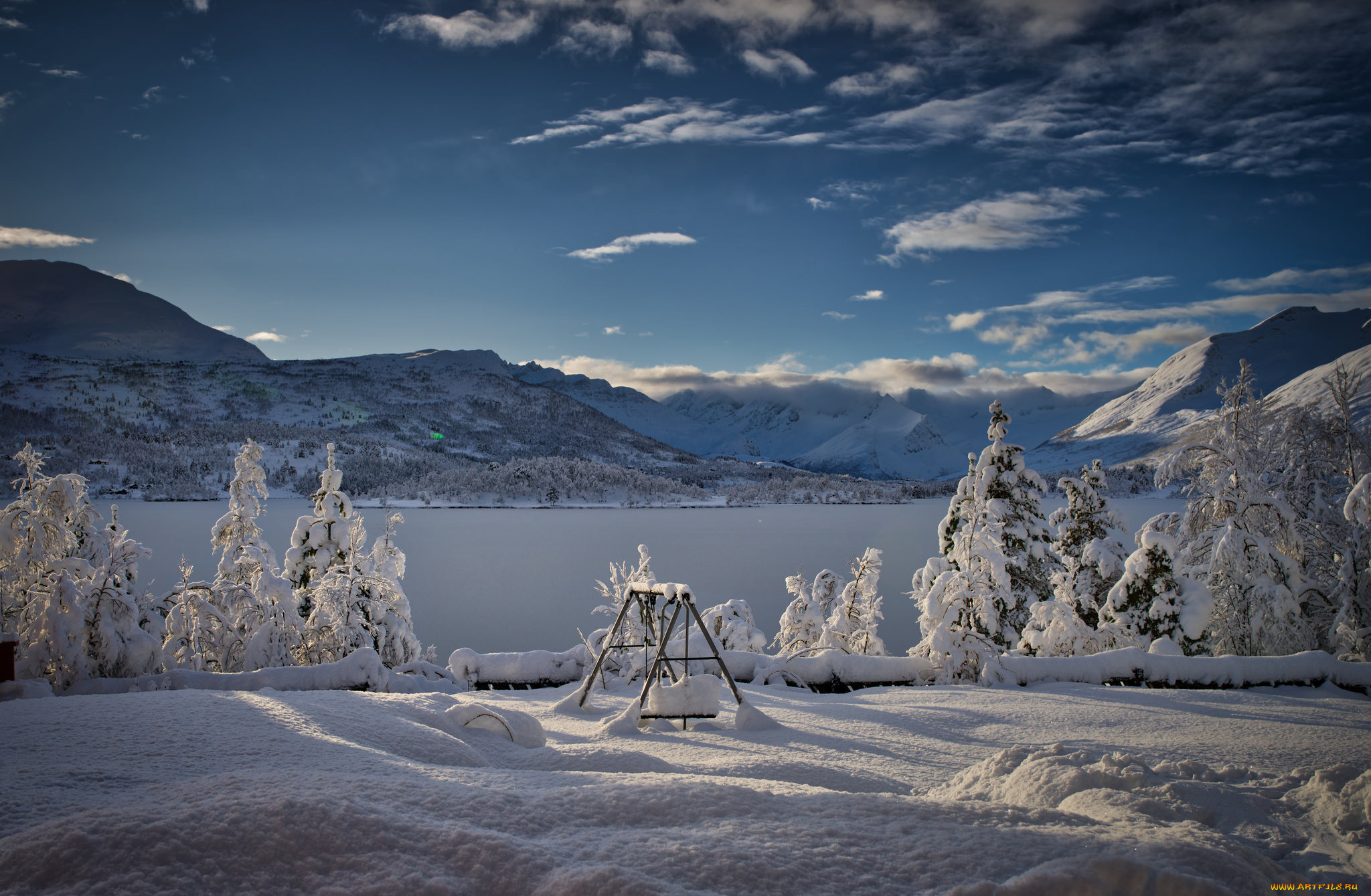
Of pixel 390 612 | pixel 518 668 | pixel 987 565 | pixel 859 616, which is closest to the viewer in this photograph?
pixel 518 668

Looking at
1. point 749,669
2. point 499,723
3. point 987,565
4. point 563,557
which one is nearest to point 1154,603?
point 987,565

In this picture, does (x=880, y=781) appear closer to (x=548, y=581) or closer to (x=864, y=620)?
(x=864, y=620)

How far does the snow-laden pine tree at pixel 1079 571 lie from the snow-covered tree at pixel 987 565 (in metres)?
0.86

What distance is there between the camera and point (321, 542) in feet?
63.7

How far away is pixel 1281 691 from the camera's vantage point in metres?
10.3

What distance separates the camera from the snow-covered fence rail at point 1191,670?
10438 millimetres

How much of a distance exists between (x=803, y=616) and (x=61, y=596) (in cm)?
2035

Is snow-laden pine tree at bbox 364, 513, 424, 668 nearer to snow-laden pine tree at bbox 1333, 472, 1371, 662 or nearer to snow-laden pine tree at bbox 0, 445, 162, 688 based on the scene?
snow-laden pine tree at bbox 0, 445, 162, 688

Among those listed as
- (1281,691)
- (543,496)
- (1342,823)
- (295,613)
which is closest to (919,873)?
(1342,823)

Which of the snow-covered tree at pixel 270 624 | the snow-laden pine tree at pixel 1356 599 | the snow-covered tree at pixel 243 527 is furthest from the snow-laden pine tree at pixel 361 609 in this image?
the snow-laden pine tree at pixel 1356 599

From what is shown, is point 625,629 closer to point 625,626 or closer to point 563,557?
point 625,626

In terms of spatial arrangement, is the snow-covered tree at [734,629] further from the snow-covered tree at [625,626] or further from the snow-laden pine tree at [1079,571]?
the snow-laden pine tree at [1079,571]

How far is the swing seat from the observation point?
345 inches

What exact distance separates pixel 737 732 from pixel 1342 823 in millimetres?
5604
